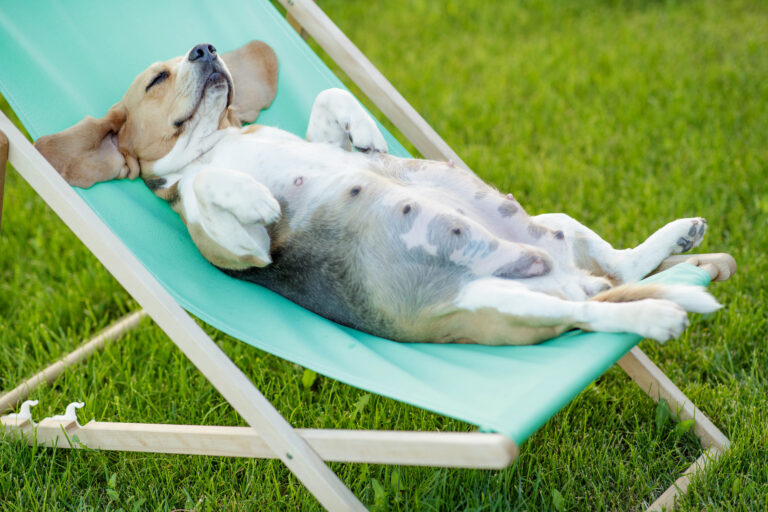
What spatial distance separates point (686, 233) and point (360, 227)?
0.94 metres

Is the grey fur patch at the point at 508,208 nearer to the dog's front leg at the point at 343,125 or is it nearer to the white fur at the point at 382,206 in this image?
the white fur at the point at 382,206

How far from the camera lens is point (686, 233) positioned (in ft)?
7.62

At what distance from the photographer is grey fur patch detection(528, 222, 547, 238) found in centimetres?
229

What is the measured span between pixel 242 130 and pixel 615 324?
1344 millimetres

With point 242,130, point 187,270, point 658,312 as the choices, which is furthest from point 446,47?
point 658,312

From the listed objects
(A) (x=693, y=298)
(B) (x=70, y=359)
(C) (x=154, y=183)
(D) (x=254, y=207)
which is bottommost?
(A) (x=693, y=298)

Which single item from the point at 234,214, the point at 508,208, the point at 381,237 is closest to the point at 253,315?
the point at 234,214

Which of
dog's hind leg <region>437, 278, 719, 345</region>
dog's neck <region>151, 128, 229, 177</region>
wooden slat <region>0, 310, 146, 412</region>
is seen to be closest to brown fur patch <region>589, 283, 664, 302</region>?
dog's hind leg <region>437, 278, 719, 345</region>

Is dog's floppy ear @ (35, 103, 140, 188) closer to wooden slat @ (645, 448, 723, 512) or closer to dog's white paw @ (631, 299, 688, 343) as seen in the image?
dog's white paw @ (631, 299, 688, 343)

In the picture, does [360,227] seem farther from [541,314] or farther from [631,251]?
[631,251]

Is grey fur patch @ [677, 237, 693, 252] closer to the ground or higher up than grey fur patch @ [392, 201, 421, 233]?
closer to the ground

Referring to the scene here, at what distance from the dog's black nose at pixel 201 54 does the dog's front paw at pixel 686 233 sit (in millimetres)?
1470

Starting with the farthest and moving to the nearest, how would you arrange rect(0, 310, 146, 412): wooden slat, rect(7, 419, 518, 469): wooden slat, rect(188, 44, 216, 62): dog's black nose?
1. rect(0, 310, 146, 412): wooden slat
2. rect(188, 44, 216, 62): dog's black nose
3. rect(7, 419, 518, 469): wooden slat

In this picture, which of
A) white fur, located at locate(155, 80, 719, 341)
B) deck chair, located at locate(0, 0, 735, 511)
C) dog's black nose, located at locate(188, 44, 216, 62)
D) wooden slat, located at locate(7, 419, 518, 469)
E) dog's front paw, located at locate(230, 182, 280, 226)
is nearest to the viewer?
wooden slat, located at locate(7, 419, 518, 469)
